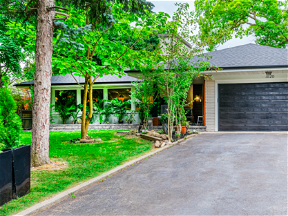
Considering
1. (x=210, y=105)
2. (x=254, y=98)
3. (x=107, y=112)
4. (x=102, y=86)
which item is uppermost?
(x=102, y=86)

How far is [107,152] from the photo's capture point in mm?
7746

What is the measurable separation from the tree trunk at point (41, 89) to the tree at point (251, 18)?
18.3m

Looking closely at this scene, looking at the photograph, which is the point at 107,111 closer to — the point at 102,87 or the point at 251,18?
the point at 102,87

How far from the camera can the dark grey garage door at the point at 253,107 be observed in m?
12.5

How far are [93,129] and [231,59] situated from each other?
9062 mm

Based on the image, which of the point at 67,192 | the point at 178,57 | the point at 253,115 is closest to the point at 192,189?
the point at 67,192

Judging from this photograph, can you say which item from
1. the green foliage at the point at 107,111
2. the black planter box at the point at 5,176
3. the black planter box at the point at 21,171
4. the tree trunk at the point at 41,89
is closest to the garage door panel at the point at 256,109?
the green foliage at the point at 107,111

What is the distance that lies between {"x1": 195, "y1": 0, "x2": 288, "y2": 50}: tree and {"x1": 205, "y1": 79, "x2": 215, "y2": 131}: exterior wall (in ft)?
34.1

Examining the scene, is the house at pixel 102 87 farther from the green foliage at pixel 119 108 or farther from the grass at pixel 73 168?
the grass at pixel 73 168

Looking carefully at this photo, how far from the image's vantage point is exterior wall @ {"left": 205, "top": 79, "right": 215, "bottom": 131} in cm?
1328

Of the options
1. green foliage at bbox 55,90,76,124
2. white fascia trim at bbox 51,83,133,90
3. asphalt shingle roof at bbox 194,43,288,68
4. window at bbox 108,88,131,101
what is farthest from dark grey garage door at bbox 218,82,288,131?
green foliage at bbox 55,90,76,124

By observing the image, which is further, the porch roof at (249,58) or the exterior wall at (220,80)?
the exterior wall at (220,80)

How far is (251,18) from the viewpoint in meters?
25.8

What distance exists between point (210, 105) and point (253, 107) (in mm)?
2089
